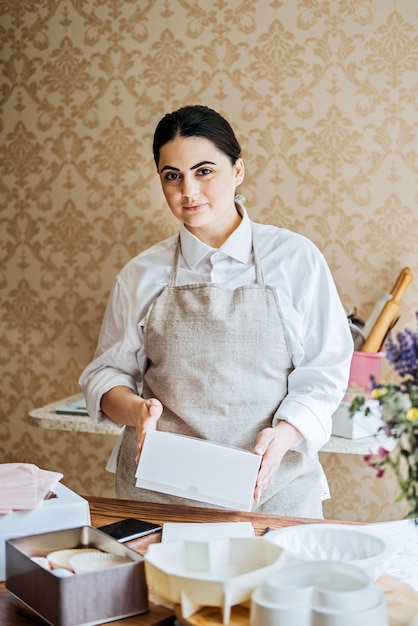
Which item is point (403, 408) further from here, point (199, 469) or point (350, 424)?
point (350, 424)

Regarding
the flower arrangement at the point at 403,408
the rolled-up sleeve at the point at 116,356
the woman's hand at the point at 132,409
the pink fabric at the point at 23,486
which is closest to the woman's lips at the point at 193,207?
the rolled-up sleeve at the point at 116,356

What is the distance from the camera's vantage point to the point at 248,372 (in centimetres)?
183

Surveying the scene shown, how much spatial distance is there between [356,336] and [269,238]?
839 millimetres

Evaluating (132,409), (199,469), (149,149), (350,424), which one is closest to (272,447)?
(199,469)

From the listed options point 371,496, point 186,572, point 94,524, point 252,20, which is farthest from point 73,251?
point 186,572

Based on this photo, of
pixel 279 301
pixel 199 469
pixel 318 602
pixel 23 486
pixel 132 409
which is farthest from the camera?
pixel 279 301

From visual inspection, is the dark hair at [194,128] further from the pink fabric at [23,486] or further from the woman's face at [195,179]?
the pink fabric at [23,486]

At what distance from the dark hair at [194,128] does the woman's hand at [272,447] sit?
2.25 ft

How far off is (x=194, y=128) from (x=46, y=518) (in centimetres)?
99

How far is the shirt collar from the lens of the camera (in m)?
1.95

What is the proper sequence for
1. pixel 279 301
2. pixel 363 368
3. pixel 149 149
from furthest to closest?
pixel 149 149 → pixel 363 368 → pixel 279 301

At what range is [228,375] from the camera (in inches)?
71.9

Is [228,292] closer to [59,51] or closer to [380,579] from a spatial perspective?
[380,579]

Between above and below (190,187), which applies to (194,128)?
above
